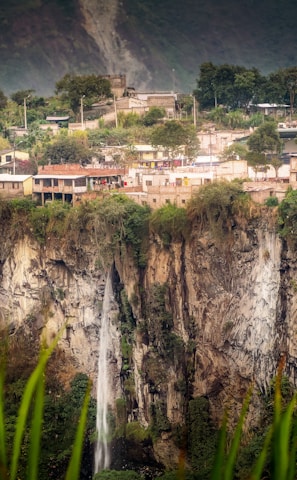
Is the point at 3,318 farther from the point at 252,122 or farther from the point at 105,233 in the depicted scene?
the point at 252,122

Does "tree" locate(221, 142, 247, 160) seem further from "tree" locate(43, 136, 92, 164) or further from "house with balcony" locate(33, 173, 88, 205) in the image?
"house with balcony" locate(33, 173, 88, 205)

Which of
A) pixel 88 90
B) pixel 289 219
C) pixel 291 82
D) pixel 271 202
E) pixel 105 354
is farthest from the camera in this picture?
pixel 291 82

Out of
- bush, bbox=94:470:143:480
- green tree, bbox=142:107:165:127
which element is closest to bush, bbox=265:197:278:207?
bush, bbox=94:470:143:480

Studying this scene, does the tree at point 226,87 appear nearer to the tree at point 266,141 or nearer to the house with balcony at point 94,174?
the tree at point 266,141

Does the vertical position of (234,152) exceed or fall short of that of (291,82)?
it falls short

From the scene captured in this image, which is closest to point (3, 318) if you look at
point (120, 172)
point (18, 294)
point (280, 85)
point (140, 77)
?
point (18, 294)

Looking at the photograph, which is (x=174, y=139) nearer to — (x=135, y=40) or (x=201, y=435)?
(x=201, y=435)

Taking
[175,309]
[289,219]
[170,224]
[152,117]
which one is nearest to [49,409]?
[175,309]
